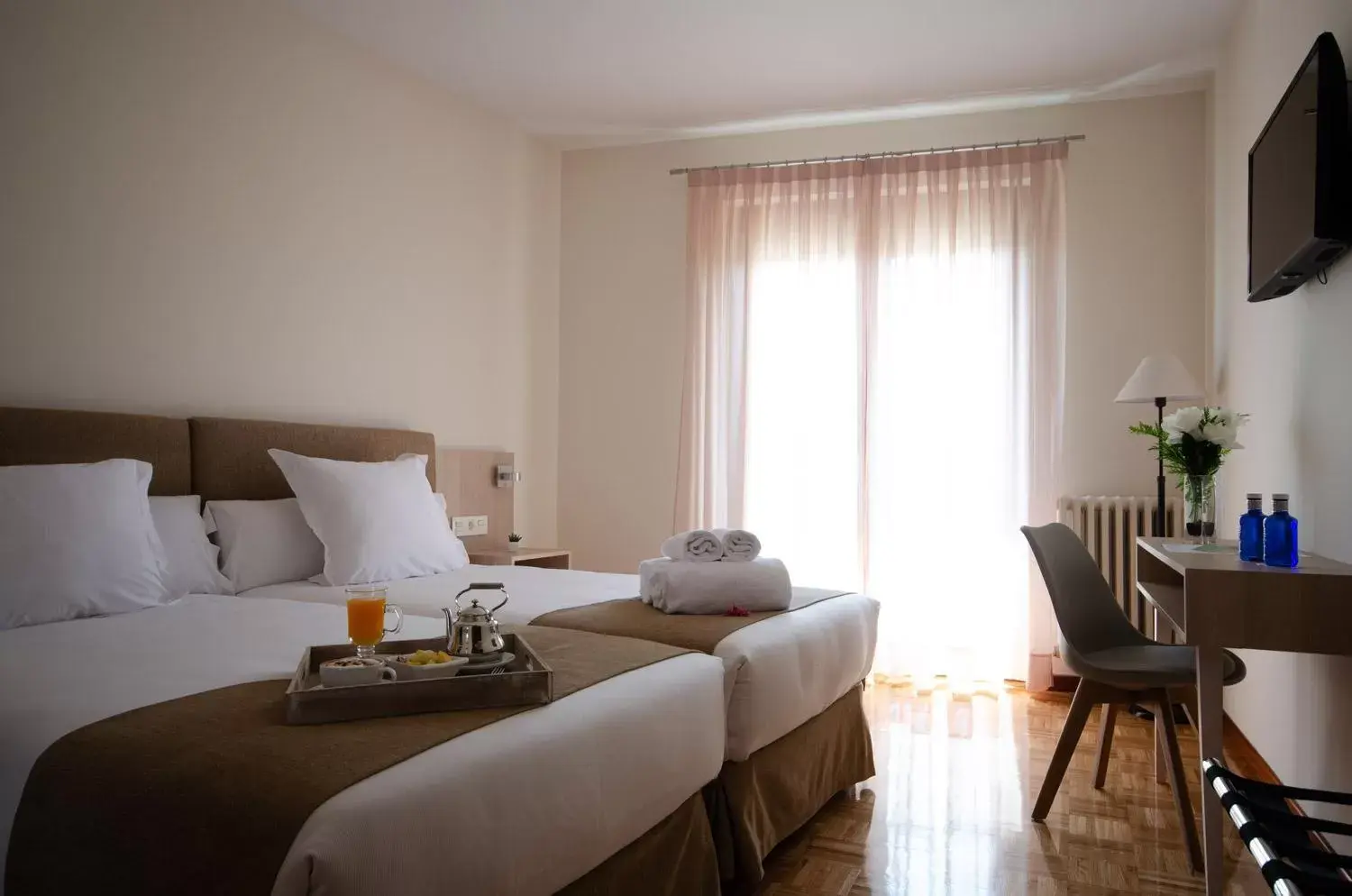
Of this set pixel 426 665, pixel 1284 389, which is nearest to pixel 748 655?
pixel 426 665

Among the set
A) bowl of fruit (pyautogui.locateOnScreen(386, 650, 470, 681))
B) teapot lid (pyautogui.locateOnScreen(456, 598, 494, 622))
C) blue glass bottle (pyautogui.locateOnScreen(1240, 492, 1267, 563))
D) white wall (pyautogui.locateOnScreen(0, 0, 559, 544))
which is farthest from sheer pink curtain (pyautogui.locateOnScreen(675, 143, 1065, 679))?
bowl of fruit (pyautogui.locateOnScreen(386, 650, 470, 681))

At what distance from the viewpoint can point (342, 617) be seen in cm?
262

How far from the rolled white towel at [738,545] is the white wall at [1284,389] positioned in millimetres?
1517

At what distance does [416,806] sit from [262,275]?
9.60 ft

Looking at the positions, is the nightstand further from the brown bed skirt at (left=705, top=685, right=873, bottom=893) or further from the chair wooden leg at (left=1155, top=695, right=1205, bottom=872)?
the chair wooden leg at (left=1155, top=695, right=1205, bottom=872)

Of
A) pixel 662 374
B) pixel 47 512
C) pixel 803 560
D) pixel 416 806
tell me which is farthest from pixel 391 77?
pixel 416 806

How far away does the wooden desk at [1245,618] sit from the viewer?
214 centimetres

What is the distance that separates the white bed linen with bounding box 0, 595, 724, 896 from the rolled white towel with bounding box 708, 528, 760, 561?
704 mm

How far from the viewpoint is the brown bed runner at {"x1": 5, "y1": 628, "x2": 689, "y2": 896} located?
1.29 m

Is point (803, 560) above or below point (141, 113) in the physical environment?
below

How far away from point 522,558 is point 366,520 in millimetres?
1204

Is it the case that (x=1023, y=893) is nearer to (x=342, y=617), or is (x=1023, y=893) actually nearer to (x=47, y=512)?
(x=342, y=617)

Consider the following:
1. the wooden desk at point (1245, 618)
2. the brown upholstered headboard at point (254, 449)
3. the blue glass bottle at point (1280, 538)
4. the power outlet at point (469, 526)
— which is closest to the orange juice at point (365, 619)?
the brown upholstered headboard at point (254, 449)

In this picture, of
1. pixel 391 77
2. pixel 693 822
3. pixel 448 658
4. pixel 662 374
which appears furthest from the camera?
pixel 662 374
